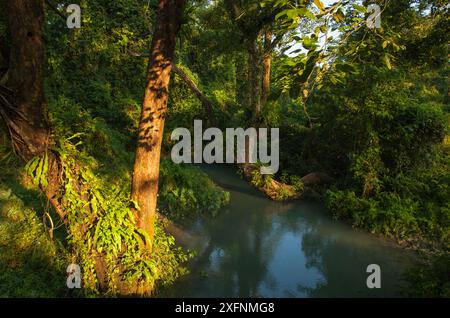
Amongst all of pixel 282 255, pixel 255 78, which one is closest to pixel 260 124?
pixel 255 78

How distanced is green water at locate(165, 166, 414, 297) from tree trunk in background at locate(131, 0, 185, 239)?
1771 millimetres

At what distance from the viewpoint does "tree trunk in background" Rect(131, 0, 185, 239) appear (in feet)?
15.4

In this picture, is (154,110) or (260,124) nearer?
(154,110)

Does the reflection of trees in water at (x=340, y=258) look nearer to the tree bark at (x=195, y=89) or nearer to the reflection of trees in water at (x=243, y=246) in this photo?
the reflection of trees in water at (x=243, y=246)

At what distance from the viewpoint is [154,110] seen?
503cm

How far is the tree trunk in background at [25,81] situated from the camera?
4.10 metres

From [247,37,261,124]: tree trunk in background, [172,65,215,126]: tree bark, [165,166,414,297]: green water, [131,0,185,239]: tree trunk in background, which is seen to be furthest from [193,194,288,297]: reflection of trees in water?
[172,65,215,126]: tree bark

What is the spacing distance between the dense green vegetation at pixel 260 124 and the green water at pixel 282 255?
484mm

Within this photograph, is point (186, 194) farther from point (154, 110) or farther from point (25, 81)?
point (25, 81)

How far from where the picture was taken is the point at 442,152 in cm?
1127

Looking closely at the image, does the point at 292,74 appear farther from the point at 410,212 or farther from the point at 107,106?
the point at 107,106

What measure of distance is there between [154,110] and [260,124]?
7551 mm
